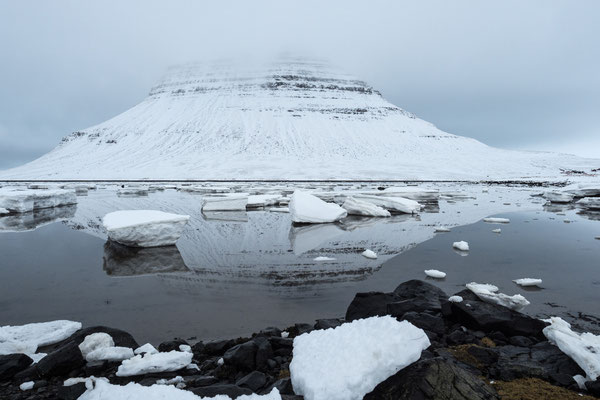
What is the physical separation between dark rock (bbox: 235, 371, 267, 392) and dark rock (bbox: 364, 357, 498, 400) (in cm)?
80

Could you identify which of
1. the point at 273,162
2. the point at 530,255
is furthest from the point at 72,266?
the point at 273,162

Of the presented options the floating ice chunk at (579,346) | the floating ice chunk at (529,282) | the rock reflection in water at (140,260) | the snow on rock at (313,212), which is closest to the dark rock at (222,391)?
the floating ice chunk at (579,346)

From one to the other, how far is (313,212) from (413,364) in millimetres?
8491

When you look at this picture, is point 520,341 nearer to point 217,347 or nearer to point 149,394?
point 217,347

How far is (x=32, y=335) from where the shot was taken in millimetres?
3273

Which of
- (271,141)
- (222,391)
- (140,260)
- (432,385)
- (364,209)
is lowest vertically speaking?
(140,260)

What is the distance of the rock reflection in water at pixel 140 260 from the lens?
5.63 meters

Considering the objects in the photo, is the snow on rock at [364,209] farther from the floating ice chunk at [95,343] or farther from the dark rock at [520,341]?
the floating ice chunk at [95,343]

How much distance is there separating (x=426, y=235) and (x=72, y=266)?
23.3 ft

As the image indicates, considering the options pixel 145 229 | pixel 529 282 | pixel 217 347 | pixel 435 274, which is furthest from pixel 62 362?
pixel 529 282

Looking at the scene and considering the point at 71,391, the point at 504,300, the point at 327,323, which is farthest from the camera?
the point at 504,300

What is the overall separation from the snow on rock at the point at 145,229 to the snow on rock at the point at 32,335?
11.7ft

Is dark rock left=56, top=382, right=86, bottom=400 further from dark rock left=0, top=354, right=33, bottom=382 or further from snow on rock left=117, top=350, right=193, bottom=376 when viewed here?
dark rock left=0, top=354, right=33, bottom=382

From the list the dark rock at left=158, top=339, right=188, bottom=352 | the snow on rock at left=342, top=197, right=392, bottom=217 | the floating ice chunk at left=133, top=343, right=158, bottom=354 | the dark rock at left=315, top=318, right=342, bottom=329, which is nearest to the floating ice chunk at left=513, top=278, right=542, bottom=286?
the dark rock at left=315, top=318, right=342, bottom=329
